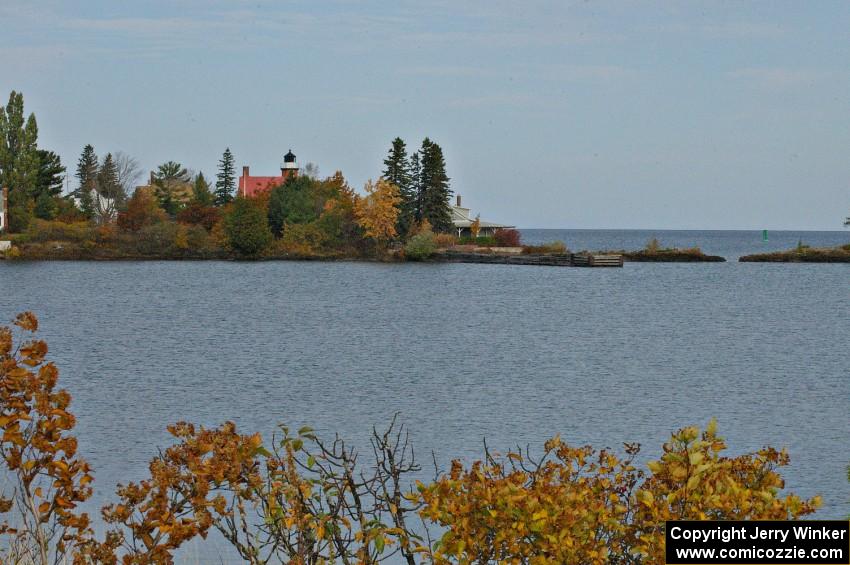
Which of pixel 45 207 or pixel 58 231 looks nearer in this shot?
pixel 58 231

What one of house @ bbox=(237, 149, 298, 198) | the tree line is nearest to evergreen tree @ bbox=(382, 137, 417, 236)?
the tree line

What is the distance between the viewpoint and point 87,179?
142 meters

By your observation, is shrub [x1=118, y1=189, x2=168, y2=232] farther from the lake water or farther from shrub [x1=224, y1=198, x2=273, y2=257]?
the lake water

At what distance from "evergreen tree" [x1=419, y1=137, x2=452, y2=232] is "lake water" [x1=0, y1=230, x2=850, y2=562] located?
2150cm

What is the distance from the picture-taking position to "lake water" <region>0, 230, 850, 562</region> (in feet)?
83.2

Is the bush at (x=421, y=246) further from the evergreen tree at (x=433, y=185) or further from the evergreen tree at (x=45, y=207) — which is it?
the evergreen tree at (x=45, y=207)

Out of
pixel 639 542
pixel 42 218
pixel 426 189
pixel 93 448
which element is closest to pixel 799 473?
pixel 93 448

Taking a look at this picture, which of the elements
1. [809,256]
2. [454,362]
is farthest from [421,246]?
[454,362]

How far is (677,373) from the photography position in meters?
38.4

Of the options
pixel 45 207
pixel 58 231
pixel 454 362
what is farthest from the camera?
pixel 45 207

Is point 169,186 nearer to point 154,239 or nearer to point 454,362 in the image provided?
point 154,239

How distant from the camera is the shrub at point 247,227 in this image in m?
113

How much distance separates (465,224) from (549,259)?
1246 cm

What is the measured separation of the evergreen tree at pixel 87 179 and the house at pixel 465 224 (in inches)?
1742
